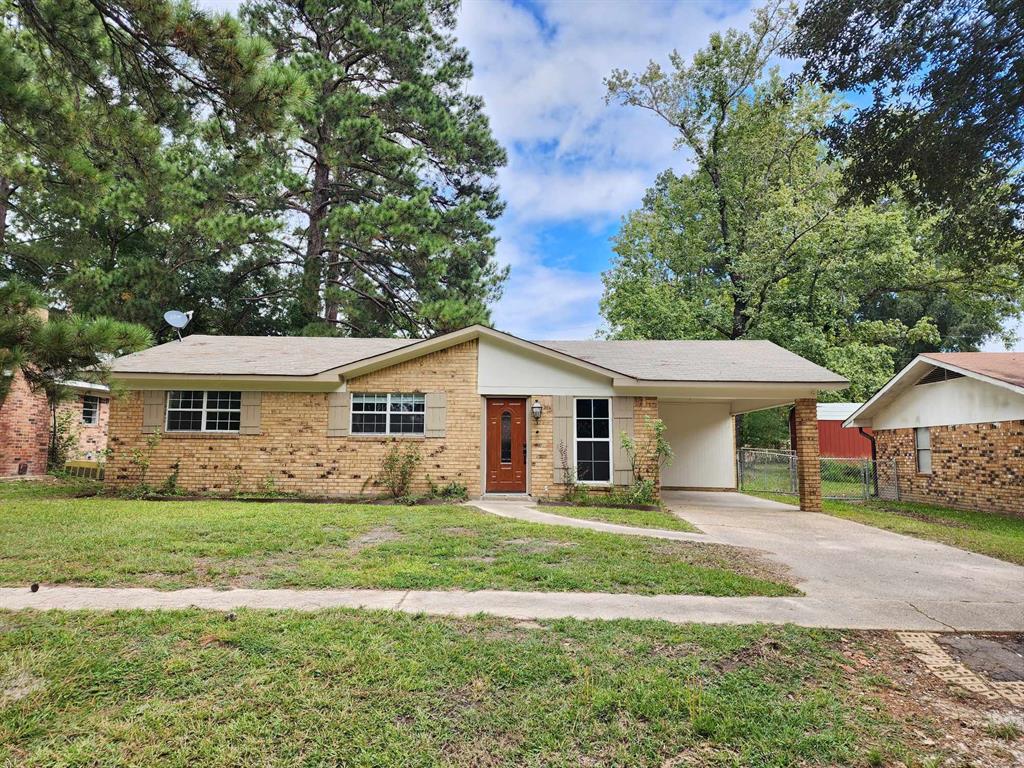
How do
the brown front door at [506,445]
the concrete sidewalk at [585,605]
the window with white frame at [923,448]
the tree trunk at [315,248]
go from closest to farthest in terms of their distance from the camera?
the concrete sidewalk at [585,605], the brown front door at [506,445], the window with white frame at [923,448], the tree trunk at [315,248]

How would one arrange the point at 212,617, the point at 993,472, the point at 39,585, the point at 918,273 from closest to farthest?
1. the point at 212,617
2. the point at 39,585
3. the point at 993,472
4. the point at 918,273

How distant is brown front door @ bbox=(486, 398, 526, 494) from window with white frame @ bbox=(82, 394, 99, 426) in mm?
14062

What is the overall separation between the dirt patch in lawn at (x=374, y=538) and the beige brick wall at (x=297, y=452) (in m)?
3.98

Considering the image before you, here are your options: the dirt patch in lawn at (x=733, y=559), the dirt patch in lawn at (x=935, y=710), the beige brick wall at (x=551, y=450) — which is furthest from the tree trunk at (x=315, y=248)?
the dirt patch in lawn at (x=935, y=710)

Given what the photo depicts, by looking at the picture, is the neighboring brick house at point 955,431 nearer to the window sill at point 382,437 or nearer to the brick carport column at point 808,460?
the brick carport column at point 808,460

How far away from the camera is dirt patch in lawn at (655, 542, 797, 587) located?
5910mm

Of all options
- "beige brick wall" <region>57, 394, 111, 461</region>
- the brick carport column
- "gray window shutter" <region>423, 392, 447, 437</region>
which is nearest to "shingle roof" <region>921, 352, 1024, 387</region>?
the brick carport column

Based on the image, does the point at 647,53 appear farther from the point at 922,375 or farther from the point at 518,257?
the point at 922,375

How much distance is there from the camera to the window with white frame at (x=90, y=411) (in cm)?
1818

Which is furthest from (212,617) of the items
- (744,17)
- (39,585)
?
(744,17)

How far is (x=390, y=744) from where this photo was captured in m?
2.71

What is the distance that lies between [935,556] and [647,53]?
22.3 meters

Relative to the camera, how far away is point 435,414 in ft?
40.0

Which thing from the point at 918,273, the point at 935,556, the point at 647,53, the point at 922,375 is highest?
the point at 647,53
